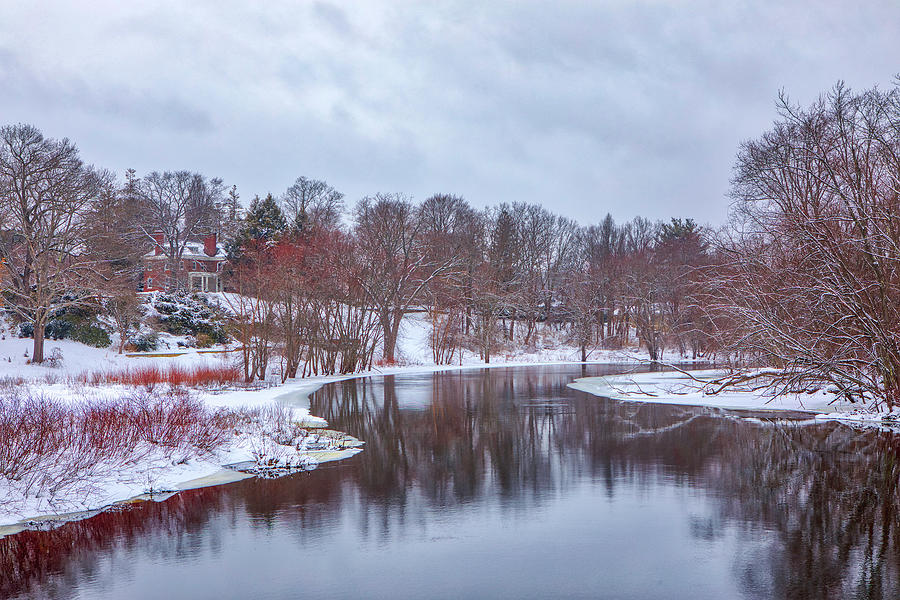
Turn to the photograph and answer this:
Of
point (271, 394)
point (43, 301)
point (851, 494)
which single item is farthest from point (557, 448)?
point (43, 301)

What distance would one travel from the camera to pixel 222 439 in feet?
49.8

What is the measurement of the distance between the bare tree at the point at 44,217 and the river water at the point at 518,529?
27585 mm

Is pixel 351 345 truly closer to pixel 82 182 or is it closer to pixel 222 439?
pixel 82 182

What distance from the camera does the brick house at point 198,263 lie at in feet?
229

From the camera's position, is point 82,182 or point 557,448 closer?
point 557,448

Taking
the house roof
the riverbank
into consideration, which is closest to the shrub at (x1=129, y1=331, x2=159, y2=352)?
the riverbank

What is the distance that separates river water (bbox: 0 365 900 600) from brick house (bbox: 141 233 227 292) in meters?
57.9

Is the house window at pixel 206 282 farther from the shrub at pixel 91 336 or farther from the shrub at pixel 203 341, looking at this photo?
the shrub at pixel 91 336

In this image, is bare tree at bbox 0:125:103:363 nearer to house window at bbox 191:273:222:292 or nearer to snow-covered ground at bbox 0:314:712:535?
snow-covered ground at bbox 0:314:712:535

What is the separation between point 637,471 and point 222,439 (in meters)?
7.96

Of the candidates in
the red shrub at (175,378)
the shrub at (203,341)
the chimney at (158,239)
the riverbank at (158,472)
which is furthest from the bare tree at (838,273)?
the chimney at (158,239)

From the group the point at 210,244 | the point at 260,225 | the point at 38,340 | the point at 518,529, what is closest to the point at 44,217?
the point at 38,340

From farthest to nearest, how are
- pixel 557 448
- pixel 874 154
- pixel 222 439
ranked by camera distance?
pixel 874 154 < pixel 557 448 < pixel 222 439

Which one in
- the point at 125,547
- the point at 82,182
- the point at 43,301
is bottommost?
the point at 125,547
